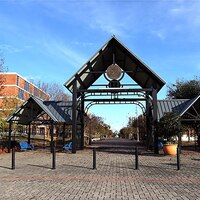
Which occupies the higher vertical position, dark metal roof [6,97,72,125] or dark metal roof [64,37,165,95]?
dark metal roof [64,37,165,95]

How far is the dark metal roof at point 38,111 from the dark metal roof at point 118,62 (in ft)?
8.48

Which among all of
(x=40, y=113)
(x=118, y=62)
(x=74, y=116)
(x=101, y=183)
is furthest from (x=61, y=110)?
(x=101, y=183)

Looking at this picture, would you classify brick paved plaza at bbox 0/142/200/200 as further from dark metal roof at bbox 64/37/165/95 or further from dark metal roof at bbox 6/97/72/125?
dark metal roof at bbox 6/97/72/125

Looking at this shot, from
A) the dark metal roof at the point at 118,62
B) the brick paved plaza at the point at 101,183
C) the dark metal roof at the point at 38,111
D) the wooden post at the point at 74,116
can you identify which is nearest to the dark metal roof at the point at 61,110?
the dark metal roof at the point at 38,111

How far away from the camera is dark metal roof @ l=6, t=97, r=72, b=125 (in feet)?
83.3

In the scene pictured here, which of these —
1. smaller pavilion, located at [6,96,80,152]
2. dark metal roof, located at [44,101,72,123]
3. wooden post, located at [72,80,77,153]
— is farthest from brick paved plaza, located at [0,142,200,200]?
dark metal roof, located at [44,101,72,123]

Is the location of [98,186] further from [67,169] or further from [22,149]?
[22,149]

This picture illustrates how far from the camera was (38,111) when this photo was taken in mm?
27078

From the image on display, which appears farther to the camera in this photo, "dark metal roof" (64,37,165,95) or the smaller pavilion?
the smaller pavilion

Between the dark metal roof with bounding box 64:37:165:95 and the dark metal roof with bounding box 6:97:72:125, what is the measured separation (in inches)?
102

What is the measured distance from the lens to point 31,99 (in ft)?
83.9

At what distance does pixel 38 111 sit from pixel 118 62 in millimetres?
8283

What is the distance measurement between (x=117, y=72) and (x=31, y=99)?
728cm

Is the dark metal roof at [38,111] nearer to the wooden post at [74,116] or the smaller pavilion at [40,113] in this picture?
the smaller pavilion at [40,113]
